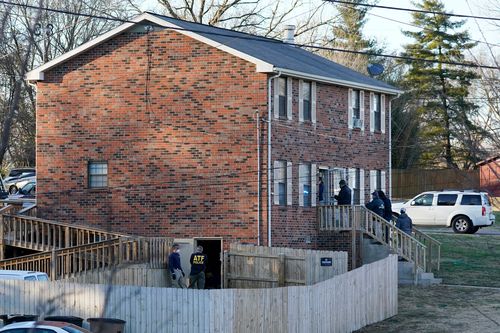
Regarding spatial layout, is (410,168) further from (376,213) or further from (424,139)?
(376,213)

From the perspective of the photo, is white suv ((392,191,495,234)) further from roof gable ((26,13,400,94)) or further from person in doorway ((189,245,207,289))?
person in doorway ((189,245,207,289))

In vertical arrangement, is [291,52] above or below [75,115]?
above

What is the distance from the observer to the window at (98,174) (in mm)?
34812

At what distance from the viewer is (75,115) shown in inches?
1372

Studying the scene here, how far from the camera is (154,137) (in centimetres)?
3409

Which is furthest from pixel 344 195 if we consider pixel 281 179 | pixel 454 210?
pixel 454 210

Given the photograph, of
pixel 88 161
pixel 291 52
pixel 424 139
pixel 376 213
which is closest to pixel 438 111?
pixel 424 139

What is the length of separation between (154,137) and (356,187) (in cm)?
908

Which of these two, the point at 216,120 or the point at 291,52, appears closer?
the point at 216,120

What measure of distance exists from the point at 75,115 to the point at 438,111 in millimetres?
39903

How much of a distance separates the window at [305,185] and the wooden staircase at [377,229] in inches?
30.2

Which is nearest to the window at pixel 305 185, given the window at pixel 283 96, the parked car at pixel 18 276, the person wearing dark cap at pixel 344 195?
the person wearing dark cap at pixel 344 195

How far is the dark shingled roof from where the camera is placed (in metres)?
34.1

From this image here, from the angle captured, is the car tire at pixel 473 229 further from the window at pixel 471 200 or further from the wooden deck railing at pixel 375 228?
the wooden deck railing at pixel 375 228
